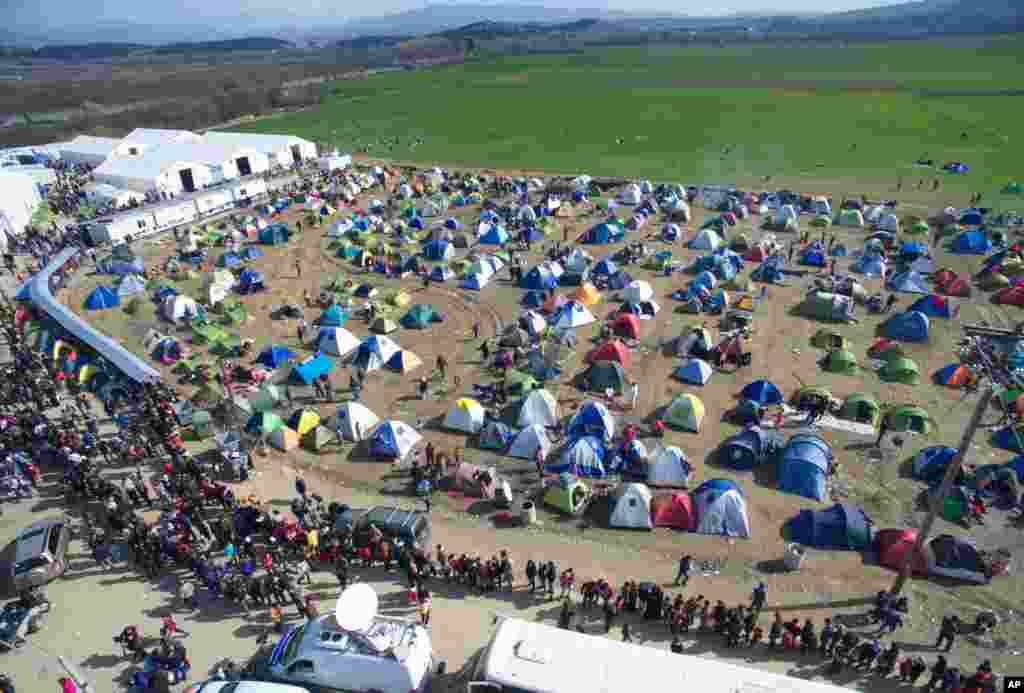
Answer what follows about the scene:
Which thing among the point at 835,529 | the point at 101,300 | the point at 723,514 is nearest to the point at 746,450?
the point at 723,514

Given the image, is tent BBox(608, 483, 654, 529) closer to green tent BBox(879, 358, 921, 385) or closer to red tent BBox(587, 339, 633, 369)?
red tent BBox(587, 339, 633, 369)

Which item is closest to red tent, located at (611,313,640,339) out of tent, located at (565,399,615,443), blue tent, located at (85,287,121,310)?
tent, located at (565,399,615,443)

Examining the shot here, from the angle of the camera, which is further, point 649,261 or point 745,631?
point 649,261

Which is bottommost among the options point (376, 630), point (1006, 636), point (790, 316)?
point (1006, 636)

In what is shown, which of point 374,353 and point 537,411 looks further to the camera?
point 374,353

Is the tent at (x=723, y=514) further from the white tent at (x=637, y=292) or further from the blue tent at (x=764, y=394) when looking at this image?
the white tent at (x=637, y=292)

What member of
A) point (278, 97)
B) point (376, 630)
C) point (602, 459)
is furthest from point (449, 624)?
point (278, 97)

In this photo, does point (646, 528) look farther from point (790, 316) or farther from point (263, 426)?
point (790, 316)

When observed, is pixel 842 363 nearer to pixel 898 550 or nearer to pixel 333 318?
pixel 898 550
